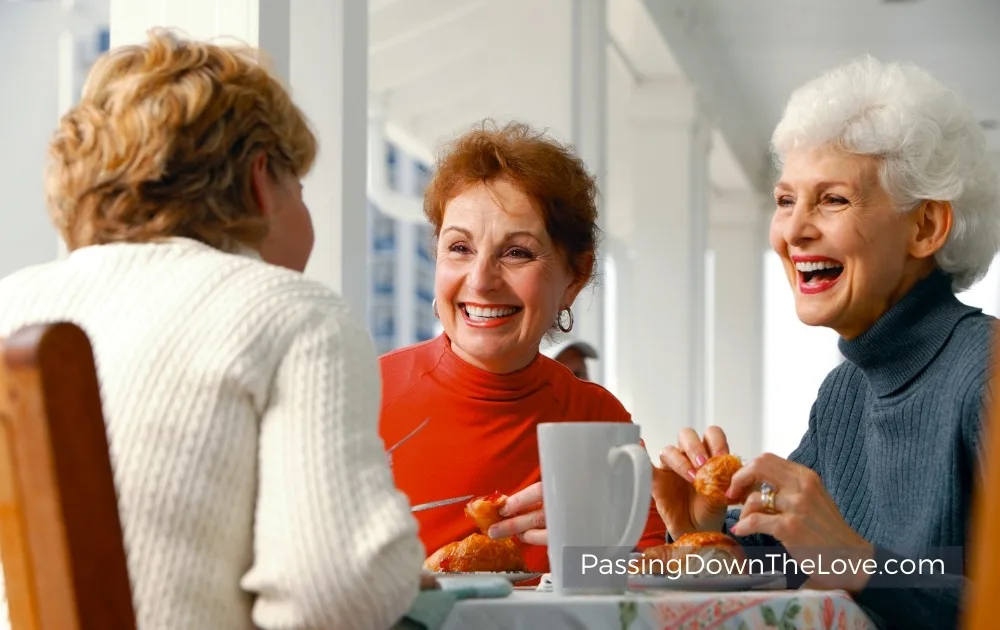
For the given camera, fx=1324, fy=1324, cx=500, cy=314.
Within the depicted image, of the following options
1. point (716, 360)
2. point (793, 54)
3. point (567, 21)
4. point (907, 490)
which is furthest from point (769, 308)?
point (907, 490)

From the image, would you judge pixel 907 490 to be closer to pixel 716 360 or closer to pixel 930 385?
pixel 930 385

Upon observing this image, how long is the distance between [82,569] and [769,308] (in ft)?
43.3

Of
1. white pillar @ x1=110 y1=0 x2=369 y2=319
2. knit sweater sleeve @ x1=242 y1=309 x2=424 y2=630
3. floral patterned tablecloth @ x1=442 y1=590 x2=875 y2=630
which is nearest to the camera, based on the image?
knit sweater sleeve @ x1=242 y1=309 x2=424 y2=630

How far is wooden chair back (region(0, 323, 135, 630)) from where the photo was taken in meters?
0.95

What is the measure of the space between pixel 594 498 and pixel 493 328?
1.00 metres

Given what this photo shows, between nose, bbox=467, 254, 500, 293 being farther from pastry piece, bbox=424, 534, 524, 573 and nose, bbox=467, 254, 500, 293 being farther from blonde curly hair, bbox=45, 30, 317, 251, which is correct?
blonde curly hair, bbox=45, 30, 317, 251

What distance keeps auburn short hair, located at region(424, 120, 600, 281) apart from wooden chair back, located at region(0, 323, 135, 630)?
1.40 m

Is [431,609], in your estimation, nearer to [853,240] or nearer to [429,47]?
[853,240]

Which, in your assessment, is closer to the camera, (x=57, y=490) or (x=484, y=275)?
(x=57, y=490)

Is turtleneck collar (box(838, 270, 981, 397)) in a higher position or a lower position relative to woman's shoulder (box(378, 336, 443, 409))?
higher

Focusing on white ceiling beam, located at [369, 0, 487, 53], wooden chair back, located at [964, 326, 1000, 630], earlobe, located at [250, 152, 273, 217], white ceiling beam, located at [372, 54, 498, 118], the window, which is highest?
white ceiling beam, located at [369, 0, 487, 53]

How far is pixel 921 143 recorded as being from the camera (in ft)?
6.63

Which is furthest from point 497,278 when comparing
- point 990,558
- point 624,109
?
point 624,109

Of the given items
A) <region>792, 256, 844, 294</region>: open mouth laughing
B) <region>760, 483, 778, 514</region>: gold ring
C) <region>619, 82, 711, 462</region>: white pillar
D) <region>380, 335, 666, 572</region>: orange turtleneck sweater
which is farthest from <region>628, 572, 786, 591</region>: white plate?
<region>619, 82, 711, 462</region>: white pillar
